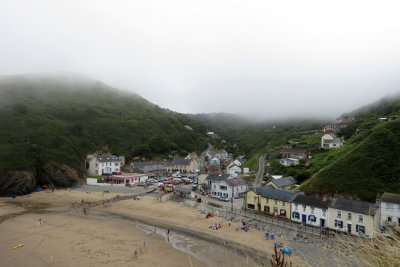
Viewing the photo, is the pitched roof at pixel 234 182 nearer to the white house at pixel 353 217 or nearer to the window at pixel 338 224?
the white house at pixel 353 217

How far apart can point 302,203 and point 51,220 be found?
120 ft

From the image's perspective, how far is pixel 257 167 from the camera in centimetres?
6581

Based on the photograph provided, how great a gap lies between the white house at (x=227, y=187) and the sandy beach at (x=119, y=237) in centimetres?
864

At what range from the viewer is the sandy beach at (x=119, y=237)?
2286 centimetres

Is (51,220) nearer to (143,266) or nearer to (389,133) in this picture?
(143,266)

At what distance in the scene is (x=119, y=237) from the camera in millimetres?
28281

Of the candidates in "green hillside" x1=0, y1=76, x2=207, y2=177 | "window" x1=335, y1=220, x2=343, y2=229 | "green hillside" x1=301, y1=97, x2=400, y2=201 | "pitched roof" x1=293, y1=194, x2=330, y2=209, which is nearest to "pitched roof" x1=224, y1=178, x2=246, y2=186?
"green hillside" x1=301, y1=97, x2=400, y2=201

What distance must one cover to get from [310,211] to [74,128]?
288 feet

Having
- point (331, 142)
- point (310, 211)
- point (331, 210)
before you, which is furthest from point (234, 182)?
point (331, 142)

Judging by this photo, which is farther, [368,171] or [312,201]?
[368,171]

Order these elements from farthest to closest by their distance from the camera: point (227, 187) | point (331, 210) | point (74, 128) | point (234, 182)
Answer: point (74, 128) < point (234, 182) < point (227, 187) < point (331, 210)

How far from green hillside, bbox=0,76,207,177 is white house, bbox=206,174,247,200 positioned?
39.9 metres

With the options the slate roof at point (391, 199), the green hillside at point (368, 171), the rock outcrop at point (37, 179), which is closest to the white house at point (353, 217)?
the slate roof at point (391, 199)

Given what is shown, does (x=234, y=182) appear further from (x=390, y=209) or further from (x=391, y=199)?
(x=391, y=199)
